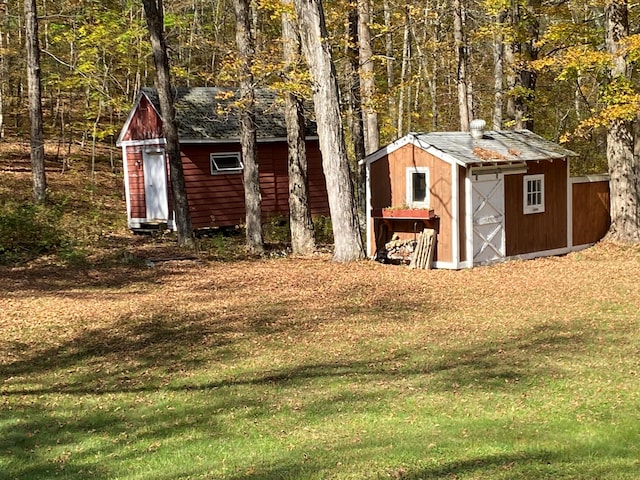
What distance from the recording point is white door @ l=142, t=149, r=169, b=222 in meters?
24.4

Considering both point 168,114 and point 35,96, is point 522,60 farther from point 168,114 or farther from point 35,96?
point 35,96

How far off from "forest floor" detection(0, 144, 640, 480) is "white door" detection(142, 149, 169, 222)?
23.6ft

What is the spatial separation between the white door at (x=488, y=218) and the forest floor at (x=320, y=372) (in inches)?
38.3

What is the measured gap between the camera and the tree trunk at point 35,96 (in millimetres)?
23109

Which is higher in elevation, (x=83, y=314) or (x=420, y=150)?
(x=420, y=150)

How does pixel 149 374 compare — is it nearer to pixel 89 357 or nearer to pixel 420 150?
pixel 89 357

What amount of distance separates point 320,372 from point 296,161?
10559 millimetres

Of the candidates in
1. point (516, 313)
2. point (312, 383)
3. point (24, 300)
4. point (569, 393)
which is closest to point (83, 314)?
point (24, 300)

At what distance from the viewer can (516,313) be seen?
41.3 ft

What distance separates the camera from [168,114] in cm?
1975

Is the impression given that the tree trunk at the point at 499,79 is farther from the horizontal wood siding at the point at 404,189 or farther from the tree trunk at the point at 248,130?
the tree trunk at the point at 248,130

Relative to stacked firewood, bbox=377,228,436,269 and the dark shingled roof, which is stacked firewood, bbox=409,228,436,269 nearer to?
stacked firewood, bbox=377,228,436,269

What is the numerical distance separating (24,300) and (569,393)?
934 centimetres

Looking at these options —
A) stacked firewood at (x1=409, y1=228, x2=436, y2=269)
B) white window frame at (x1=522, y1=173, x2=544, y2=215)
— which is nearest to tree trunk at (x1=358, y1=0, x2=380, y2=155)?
stacked firewood at (x1=409, y1=228, x2=436, y2=269)
